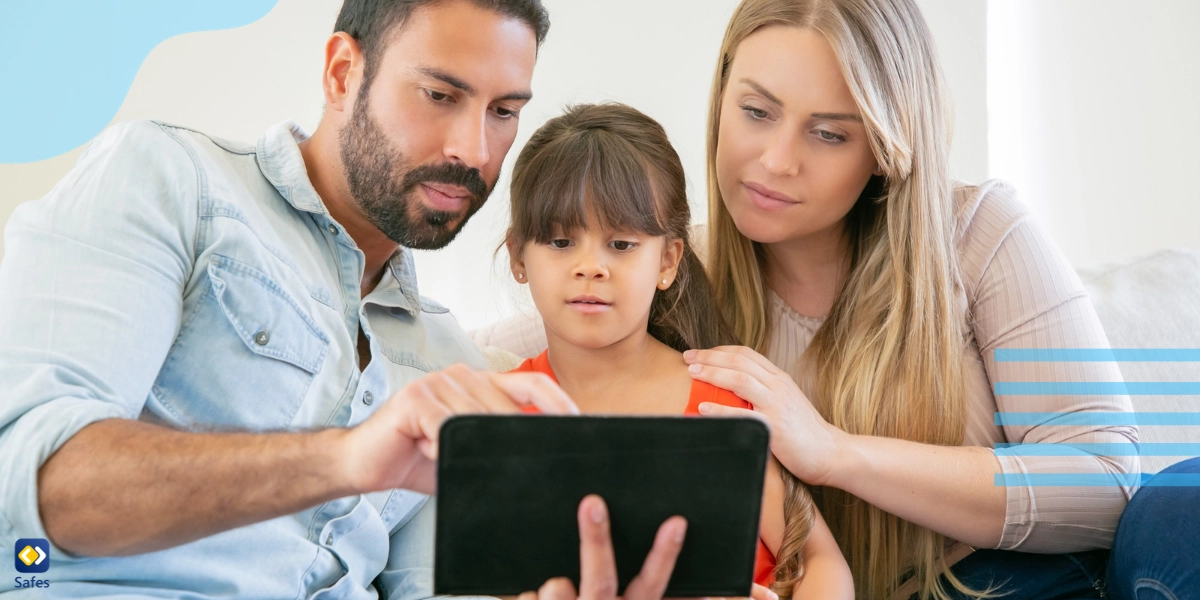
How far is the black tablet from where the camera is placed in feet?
2.78

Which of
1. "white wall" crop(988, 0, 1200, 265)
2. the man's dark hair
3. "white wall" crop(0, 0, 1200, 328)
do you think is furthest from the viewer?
"white wall" crop(988, 0, 1200, 265)

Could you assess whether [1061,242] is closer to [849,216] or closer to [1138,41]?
[1138,41]

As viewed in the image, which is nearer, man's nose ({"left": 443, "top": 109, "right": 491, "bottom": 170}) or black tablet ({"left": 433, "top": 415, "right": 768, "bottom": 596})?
black tablet ({"left": 433, "top": 415, "right": 768, "bottom": 596})

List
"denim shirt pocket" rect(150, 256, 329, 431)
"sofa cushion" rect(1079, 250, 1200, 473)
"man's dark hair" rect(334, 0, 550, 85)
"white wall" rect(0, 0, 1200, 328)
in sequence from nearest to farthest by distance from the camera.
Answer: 1. "denim shirt pocket" rect(150, 256, 329, 431)
2. "man's dark hair" rect(334, 0, 550, 85)
3. "sofa cushion" rect(1079, 250, 1200, 473)
4. "white wall" rect(0, 0, 1200, 328)

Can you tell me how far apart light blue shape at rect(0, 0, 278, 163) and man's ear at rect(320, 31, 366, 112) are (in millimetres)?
863

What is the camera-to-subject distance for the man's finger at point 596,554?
2.86ft

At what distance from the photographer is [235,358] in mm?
1266

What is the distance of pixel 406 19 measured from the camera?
1509 millimetres

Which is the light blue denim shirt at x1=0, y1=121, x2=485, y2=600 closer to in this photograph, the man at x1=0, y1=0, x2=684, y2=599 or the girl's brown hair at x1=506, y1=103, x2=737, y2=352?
the man at x1=0, y1=0, x2=684, y2=599

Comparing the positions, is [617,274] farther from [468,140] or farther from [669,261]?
[468,140]

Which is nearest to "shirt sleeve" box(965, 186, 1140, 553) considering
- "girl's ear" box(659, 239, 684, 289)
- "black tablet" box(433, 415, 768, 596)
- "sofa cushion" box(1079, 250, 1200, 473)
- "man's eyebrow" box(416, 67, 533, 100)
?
"sofa cushion" box(1079, 250, 1200, 473)

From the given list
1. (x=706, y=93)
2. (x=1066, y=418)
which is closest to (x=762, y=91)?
(x=1066, y=418)

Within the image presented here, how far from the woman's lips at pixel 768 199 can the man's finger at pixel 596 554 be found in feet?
2.69

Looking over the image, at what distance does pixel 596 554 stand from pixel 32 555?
2.09 feet
